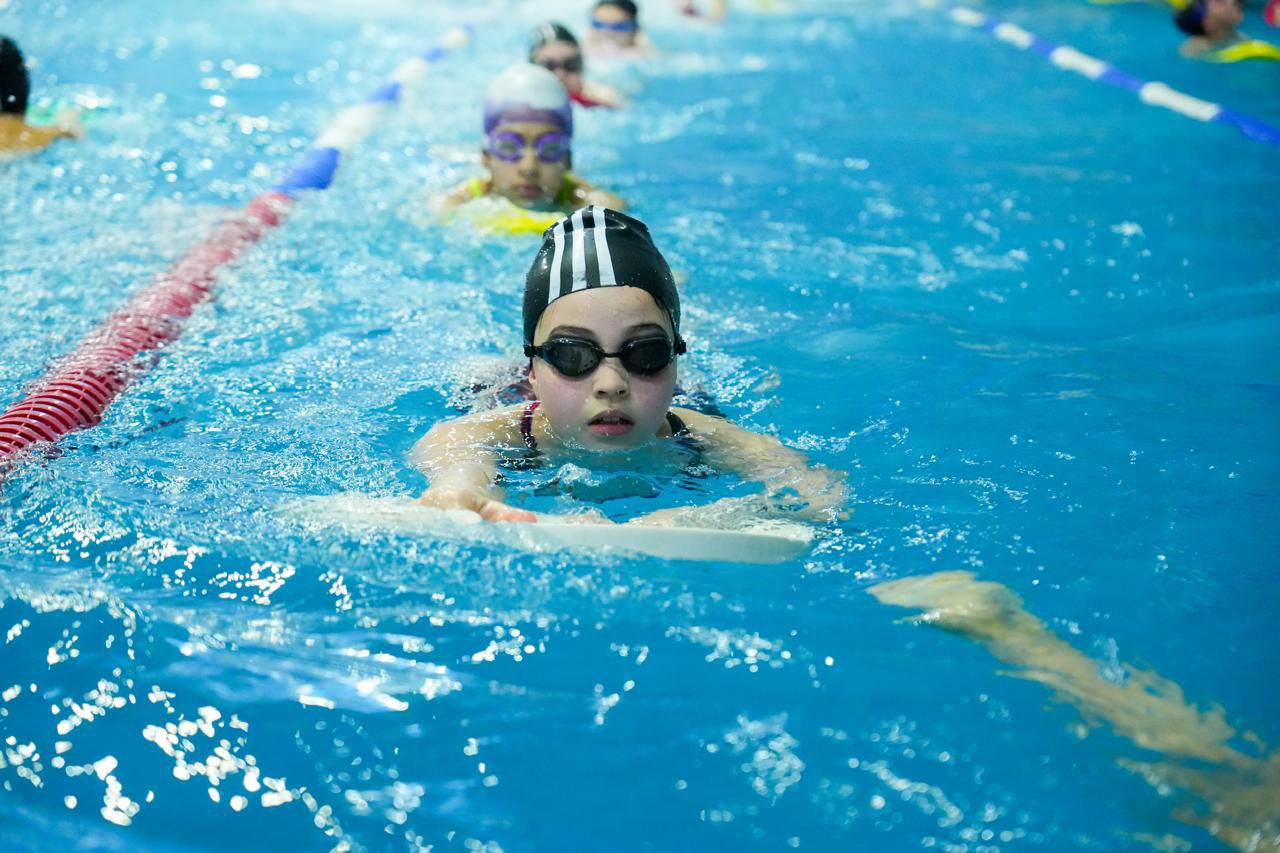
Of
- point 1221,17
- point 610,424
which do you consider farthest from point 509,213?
point 1221,17

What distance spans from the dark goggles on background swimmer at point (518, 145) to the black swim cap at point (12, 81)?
3.17 m

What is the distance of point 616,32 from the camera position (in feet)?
40.9

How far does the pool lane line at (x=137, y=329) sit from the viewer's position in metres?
3.87

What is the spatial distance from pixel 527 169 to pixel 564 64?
3189 millimetres

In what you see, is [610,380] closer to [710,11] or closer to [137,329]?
[137,329]

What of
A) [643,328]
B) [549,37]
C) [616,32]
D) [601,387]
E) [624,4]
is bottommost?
[616,32]

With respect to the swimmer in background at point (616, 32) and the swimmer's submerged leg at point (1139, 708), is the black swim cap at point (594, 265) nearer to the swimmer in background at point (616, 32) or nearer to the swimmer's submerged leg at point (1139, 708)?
the swimmer's submerged leg at point (1139, 708)

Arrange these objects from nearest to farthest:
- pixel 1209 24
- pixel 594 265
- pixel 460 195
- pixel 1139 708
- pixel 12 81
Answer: pixel 1139 708, pixel 594 265, pixel 460 195, pixel 12 81, pixel 1209 24

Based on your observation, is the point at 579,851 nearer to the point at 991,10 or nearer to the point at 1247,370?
the point at 1247,370

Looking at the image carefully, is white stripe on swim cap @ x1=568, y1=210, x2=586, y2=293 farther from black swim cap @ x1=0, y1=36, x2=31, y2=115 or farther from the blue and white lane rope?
black swim cap @ x1=0, y1=36, x2=31, y2=115

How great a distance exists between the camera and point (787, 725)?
2.52m

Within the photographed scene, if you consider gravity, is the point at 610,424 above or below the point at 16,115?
above

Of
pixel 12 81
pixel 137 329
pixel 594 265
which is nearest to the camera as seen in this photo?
pixel 594 265

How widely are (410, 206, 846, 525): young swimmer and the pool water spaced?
6.1 inches
